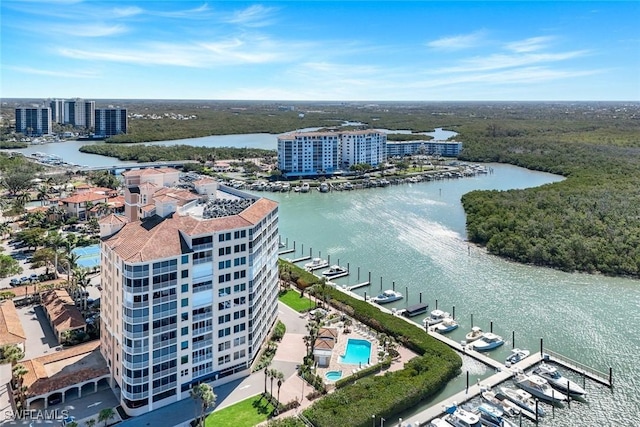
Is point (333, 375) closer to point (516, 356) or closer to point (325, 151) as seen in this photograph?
point (516, 356)

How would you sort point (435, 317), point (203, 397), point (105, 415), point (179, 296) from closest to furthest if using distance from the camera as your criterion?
point (203, 397) → point (105, 415) → point (179, 296) → point (435, 317)

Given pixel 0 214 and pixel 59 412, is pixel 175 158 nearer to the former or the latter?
pixel 0 214

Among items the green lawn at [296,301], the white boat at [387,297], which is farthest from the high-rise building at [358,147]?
the green lawn at [296,301]

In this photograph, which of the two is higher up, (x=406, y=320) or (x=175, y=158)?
(x=175, y=158)

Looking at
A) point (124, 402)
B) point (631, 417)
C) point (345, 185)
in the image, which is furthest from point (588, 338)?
point (345, 185)

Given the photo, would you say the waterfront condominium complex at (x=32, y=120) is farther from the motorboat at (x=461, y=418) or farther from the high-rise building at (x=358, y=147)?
the motorboat at (x=461, y=418)

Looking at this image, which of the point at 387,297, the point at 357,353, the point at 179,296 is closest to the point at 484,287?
the point at 387,297
